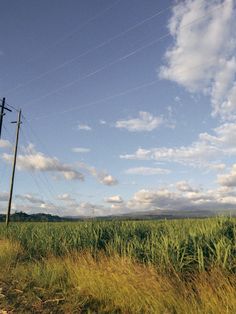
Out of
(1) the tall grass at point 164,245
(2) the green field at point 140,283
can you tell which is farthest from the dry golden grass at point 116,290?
(1) the tall grass at point 164,245

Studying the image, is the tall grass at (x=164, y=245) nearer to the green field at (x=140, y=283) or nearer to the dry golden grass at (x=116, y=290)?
the green field at (x=140, y=283)

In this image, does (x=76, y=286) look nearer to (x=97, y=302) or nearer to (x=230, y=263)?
(x=97, y=302)

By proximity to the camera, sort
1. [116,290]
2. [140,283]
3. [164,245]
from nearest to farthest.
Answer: [140,283], [116,290], [164,245]

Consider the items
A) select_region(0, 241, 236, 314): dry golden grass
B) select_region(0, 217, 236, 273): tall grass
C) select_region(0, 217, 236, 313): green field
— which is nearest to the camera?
select_region(0, 241, 236, 314): dry golden grass

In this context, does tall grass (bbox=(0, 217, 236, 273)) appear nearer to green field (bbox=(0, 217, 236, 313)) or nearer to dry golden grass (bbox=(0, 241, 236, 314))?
green field (bbox=(0, 217, 236, 313))

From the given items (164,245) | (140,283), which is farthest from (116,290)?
(164,245)

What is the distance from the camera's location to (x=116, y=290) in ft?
29.7

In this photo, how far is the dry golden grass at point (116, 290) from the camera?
746 centimetres

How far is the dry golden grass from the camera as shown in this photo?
24.5 feet

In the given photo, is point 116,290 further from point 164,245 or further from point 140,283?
point 164,245

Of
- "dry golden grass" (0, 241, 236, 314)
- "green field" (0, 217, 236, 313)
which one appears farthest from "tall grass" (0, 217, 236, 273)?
"dry golden grass" (0, 241, 236, 314)

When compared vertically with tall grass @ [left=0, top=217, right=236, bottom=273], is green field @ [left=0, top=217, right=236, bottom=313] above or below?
below

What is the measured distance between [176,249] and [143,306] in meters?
2.17

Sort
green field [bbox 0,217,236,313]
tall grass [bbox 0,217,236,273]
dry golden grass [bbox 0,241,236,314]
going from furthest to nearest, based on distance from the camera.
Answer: tall grass [bbox 0,217,236,273], green field [bbox 0,217,236,313], dry golden grass [bbox 0,241,236,314]
